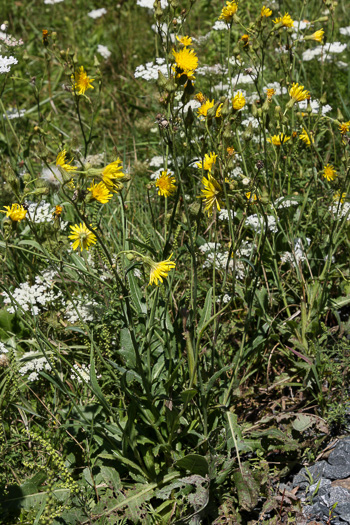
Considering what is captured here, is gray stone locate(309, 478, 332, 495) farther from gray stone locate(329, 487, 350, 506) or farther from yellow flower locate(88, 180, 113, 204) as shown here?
yellow flower locate(88, 180, 113, 204)

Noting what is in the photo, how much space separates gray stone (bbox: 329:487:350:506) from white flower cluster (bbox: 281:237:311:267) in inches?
37.0

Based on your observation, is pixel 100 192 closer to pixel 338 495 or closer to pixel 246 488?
pixel 246 488

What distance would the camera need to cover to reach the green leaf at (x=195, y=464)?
1.73 m

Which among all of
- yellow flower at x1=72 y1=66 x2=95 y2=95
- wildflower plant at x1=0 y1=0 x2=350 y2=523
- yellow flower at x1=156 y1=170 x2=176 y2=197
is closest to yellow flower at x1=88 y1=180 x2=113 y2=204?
wildflower plant at x1=0 y1=0 x2=350 y2=523

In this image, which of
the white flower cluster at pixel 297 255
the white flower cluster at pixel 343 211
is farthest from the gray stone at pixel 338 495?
the white flower cluster at pixel 343 211

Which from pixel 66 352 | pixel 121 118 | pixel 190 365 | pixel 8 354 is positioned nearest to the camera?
pixel 190 365

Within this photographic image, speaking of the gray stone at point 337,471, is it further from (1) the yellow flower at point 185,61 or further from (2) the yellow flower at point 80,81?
(2) the yellow flower at point 80,81

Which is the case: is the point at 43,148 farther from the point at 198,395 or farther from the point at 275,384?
the point at 275,384

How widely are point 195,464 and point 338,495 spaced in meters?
0.53

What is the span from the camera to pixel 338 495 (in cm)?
184

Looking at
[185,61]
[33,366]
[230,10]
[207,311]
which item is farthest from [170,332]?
[230,10]

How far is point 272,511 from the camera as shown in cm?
190

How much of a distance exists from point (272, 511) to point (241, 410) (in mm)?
432

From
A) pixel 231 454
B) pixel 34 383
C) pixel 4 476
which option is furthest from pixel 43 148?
pixel 231 454
